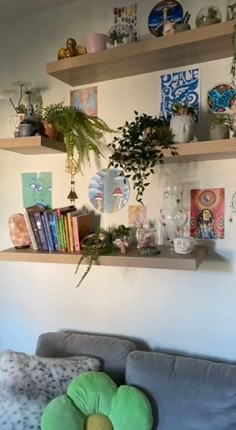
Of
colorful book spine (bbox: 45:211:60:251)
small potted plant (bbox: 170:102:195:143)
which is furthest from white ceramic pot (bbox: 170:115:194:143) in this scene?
colorful book spine (bbox: 45:211:60:251)

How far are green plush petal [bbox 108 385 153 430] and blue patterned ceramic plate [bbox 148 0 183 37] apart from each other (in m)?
1.69

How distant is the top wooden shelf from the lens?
1.54 meters

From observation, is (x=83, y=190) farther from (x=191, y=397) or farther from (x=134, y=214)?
(x=191, y=397)

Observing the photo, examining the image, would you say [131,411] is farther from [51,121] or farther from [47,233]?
[51,121]

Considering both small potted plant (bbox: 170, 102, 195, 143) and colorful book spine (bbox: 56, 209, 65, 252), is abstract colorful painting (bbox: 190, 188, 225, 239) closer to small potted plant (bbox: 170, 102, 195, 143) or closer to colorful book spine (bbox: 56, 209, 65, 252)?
small potted plant (bbox: 170, 102, 195, 143)

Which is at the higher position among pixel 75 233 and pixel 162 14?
pixel 162 14

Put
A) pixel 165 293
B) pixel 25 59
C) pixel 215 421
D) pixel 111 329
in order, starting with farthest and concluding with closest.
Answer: pixel 25 59 → pixel 111 329 → pixel 165 293 → pixel 215 421

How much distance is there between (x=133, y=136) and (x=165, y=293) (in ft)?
2.73

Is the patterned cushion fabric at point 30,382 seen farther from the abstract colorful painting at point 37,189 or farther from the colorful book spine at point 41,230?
the abstract colorful painting at point 37,189

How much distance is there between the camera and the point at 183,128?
163cm

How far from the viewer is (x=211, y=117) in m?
1.74

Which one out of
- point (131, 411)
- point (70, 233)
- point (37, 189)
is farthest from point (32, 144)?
point (131, 411)


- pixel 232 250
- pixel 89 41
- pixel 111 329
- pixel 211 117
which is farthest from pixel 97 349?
pixel 89 41

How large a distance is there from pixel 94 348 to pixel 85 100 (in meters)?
1.35
